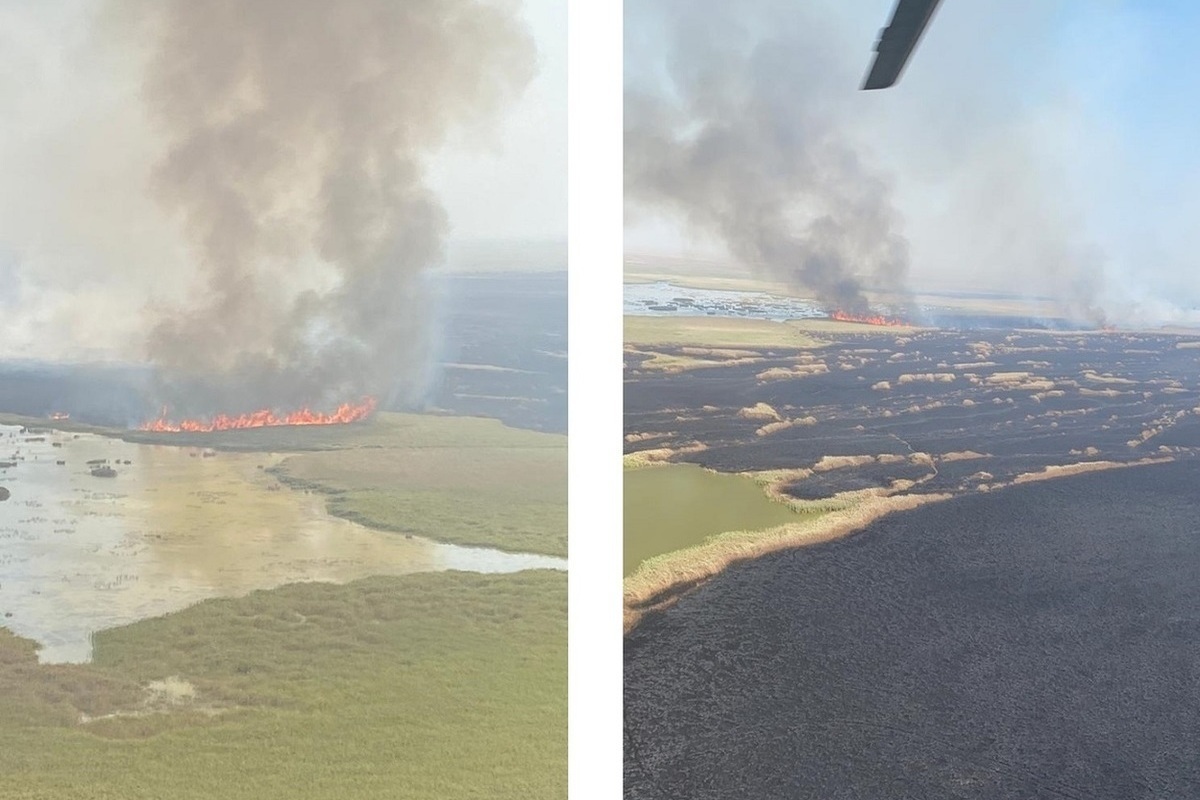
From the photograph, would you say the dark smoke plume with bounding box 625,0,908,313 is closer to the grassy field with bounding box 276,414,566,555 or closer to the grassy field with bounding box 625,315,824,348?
the grassy field with bounding box 625,315,824,348

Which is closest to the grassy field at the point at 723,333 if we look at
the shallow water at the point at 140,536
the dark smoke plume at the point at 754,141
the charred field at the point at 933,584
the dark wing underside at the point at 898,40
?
the charred field at the point at 933,584

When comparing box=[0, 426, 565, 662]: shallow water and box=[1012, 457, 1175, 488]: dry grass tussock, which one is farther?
box=[1012, 457, 1175, 488]: dry grass tussock

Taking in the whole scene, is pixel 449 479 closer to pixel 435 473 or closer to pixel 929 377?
pixel 435 473

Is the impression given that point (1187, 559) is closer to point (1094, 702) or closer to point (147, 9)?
point (1094, 702)

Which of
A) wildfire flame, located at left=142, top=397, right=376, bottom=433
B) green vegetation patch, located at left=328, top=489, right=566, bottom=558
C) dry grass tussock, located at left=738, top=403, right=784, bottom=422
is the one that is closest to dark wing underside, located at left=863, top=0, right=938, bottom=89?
dry grass tussock, located at left=738, top=403, right=784, bottom=422

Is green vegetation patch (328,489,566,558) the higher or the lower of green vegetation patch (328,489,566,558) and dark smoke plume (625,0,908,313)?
the lower

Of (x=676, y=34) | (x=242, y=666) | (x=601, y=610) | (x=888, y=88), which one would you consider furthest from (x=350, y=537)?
(x=888, y=88)

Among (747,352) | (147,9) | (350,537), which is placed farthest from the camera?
(747,352)
